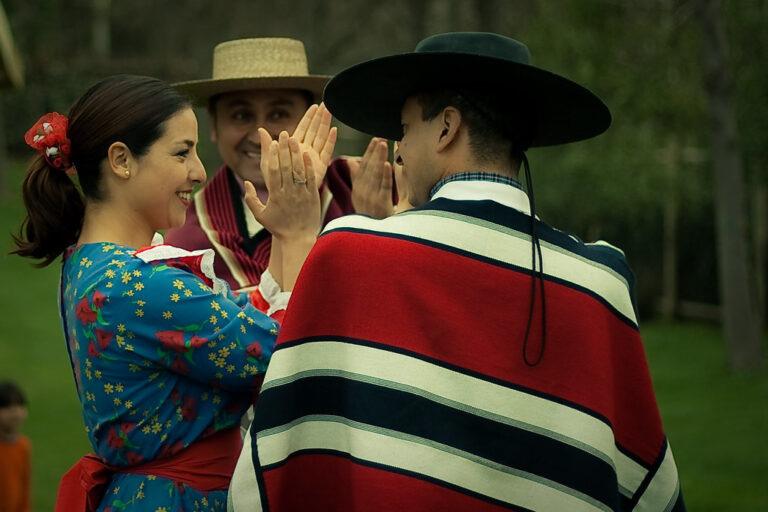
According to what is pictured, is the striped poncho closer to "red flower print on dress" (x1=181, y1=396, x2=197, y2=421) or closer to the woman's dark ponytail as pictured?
"red flower print on dress" (x1=181, y1=396, x2=197, y2=421)

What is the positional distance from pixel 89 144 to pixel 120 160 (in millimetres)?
84

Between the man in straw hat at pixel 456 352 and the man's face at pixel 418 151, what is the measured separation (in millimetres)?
15

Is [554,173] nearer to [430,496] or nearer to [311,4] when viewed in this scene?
[311,4]

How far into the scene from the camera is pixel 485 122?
2.49 meters

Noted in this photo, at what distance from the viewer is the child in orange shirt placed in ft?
17.7

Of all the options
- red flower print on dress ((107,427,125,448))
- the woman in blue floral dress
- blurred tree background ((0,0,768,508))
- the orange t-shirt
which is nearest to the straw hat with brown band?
the woman in blue floral dress

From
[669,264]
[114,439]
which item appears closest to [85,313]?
[114,439]

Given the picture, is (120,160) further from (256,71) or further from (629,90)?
(629,90)

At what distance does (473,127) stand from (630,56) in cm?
874

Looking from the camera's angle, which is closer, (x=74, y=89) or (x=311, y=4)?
(x=311, y=4)

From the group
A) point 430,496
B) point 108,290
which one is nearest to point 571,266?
point 430,496

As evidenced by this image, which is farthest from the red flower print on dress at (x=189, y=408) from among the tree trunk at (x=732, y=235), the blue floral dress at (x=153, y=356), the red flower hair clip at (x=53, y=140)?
the tree trunk at (x=732, y=235)

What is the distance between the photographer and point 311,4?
70.3ft

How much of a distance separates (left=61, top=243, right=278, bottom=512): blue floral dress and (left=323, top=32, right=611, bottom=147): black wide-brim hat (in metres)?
0.61
